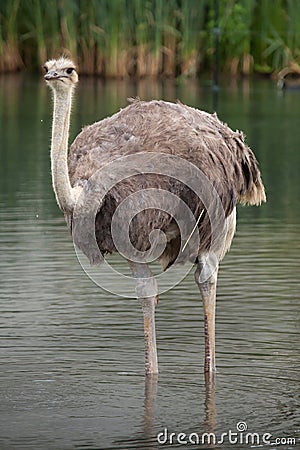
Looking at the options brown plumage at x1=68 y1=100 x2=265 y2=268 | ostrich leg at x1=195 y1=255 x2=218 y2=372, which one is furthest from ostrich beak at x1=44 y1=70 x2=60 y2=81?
ostrich leg at x1=195 y1=255 x2=218 y2=372

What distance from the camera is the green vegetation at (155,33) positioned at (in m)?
22.3

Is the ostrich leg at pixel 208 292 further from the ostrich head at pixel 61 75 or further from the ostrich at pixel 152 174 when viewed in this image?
the ostrich head at pixel 61 75

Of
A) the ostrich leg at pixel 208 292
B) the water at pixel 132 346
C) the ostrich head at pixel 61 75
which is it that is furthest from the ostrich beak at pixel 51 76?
the water at pixel 132 346

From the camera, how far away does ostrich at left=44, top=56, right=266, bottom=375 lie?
21.1 ft

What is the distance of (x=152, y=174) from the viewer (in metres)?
6.71

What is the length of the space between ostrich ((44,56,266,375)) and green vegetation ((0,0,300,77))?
15026 millimetres

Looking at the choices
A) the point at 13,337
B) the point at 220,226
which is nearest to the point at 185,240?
the point at 220,226

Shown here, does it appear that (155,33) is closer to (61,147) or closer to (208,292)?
(208,292)

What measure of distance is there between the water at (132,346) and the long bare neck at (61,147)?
37.0 inches

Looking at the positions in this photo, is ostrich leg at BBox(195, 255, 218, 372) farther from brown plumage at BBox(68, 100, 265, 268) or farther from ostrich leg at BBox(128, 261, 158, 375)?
ostrich leg at BBox(128, 261, 158, 375)

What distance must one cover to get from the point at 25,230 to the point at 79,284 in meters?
1.80

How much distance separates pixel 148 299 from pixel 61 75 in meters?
1.26

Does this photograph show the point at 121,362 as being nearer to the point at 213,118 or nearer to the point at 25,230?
the point at 213,118

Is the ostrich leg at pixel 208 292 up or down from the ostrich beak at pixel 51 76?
down
